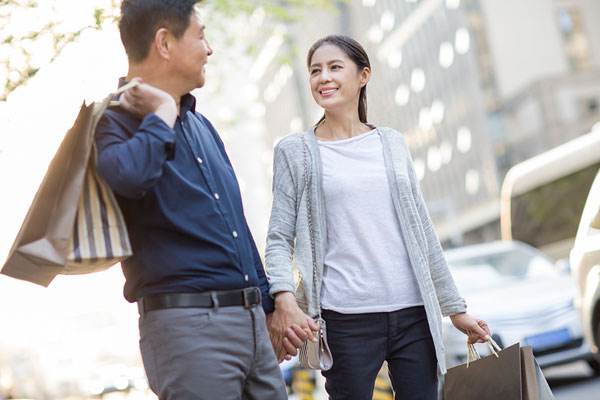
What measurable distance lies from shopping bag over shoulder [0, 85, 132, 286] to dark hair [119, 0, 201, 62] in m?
0.27

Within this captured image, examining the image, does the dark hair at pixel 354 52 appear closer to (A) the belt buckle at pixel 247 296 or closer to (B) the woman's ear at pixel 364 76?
(B) the woman's ear at pixel 364 76

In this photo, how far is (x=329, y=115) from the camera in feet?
13.5

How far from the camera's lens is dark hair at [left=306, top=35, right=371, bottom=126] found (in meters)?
4.12

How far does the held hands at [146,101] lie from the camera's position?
3.07 metres

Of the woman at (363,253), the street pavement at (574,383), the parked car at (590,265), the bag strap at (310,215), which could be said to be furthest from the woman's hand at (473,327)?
the street pavement at (574,383)

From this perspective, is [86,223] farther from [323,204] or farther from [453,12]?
[453,12]

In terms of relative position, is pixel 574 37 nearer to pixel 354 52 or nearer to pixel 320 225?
pixel 354 52

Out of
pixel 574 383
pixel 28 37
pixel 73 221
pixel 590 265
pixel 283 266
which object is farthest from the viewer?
pixel 574 383

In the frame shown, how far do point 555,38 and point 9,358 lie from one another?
150 ft

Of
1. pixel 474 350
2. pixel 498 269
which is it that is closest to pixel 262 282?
pixel 474 350

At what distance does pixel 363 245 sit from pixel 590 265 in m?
5.32

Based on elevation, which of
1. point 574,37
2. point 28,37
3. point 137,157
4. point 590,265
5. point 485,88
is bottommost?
point 590,265

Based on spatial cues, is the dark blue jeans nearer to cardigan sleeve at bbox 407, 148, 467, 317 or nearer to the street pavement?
cardigan sleeve at bbox 407, 148, 467, 317

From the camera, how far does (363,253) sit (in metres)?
3.92
